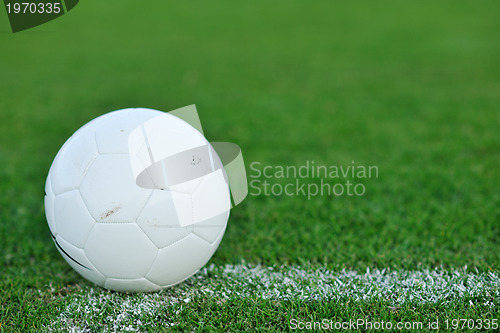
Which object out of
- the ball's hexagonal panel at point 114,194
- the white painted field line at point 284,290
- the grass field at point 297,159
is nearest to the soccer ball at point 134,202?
the ball's hexagonal panel at point 114,194

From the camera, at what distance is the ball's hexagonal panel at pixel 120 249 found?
227 centimetres

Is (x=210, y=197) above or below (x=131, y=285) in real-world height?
above

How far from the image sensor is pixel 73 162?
7.82 feet

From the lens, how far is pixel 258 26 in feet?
40.4

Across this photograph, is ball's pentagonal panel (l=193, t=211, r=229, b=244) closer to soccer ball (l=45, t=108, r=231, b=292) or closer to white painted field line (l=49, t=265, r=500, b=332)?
soccer ball (l=45, t=108, r=231, b=292)

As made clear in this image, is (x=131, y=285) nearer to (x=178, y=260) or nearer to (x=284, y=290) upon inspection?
(x=178, y=260)

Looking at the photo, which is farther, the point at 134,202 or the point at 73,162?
the point at 73,162

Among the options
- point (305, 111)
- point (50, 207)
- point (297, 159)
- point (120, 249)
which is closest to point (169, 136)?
point (120, 249)

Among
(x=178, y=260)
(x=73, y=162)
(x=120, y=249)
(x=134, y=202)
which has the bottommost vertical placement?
(x=178, y=260)

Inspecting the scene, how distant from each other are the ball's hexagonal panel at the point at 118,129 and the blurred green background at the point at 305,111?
0.92 metres

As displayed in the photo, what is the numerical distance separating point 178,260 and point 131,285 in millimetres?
295

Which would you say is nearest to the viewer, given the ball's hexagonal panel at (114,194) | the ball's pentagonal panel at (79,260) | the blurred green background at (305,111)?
the ball's hexagonal panel at (114,194)

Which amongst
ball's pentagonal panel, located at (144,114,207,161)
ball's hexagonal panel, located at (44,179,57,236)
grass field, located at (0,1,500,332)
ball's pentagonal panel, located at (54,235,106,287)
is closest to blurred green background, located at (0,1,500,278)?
grass field, located at (0,1,500,332)

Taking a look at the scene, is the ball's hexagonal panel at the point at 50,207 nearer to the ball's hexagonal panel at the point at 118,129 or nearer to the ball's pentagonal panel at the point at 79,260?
the ball's pentagonal panel at the point at 79,260
